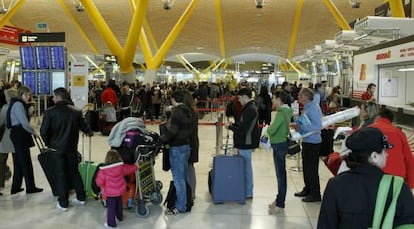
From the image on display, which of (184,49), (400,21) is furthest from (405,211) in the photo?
(184,49)

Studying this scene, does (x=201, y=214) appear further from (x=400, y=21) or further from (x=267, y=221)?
(x=400, y=21)

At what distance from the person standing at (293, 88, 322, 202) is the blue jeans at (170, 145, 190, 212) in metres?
1.53

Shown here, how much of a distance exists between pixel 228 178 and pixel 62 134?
83.9 inches

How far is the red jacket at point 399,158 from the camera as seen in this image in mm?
3268

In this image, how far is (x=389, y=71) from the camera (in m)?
11.7

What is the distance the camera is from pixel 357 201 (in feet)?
6.01

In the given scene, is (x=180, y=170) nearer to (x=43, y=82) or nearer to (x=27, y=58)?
(x=43, y=82)

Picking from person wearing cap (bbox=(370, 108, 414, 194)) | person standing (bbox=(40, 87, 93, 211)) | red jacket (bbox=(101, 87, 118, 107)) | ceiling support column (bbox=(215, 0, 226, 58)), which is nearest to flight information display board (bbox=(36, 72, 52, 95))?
red jacket (bbox=(101, 87, 118, 107))

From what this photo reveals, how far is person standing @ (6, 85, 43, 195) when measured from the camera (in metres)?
5.77

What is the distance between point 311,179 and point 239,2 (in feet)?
88.2

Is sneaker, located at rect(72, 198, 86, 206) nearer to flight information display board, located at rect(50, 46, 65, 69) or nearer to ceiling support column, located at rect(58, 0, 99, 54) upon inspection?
flight information display board, located at rect(50, 46, 65, 69)

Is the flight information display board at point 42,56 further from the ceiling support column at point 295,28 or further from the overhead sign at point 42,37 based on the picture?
the ceiling support column at point 295,28

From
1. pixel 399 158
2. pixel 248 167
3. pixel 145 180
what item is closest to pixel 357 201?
pixel 399 158

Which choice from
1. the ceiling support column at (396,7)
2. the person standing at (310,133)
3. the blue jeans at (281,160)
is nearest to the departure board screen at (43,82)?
the person standing at (310,133)
